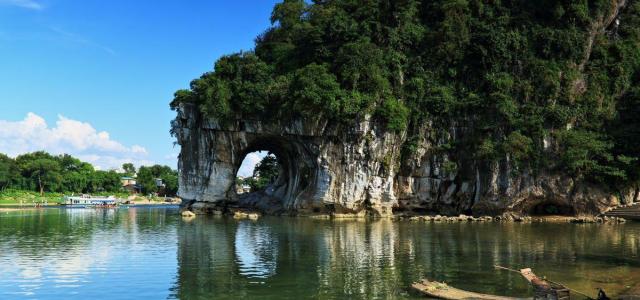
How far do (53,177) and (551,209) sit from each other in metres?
71.0

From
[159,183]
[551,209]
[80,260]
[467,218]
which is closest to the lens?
[80,260]

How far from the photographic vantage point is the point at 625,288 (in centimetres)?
1545

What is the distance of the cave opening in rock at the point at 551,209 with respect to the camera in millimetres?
43781

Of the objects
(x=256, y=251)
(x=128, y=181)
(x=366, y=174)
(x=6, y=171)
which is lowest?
(x=256, y=251)

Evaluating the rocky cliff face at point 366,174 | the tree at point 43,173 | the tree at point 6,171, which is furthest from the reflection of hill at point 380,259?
the tree at point 43,173

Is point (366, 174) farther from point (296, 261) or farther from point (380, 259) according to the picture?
point (296, 261)

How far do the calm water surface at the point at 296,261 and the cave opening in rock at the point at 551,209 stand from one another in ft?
36.8

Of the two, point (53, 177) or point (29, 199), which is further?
point (53, 177)

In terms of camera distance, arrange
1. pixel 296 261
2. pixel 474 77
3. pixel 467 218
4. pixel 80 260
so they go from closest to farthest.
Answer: pixel 296 261 < pixel 80 260 < pixel 467 218 < pixel 474 77

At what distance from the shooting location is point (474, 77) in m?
47.6

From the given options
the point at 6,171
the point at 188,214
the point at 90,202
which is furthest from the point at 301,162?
the point at 6,171

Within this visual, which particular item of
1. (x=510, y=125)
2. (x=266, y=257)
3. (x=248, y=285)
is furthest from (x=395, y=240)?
(x=510, y=125)

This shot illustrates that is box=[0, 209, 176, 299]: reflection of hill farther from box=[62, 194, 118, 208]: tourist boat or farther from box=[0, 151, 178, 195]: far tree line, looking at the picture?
box=[0, 151, 178, 195]: far tree line

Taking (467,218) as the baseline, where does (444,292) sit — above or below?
below
